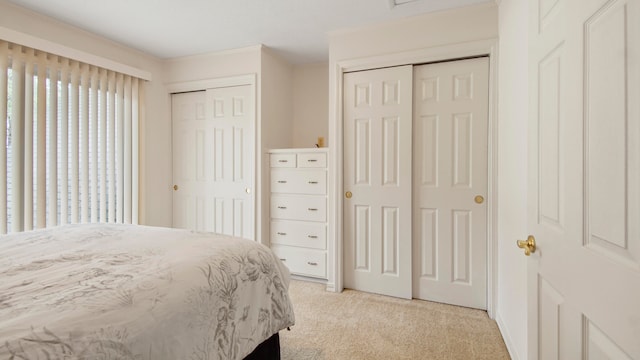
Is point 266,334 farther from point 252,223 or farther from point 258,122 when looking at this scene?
point 258,122

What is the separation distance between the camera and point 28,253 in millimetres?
1289

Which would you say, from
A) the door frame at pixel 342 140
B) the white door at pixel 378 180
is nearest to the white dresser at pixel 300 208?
the door frame at pixel 342 140

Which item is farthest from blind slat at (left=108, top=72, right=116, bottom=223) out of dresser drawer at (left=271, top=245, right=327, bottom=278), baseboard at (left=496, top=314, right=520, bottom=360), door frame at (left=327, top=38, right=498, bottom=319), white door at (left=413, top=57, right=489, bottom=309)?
baseboard at (left=496, top=314, right=520, bottom=360)

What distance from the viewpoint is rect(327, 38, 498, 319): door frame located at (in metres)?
2.29

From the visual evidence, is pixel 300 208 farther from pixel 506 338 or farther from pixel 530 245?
pixel 530 245

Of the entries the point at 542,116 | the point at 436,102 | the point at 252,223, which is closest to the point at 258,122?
the point at 252,223

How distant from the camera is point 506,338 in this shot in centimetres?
194

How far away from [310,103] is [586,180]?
310 centimetres

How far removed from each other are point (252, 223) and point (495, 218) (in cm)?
227

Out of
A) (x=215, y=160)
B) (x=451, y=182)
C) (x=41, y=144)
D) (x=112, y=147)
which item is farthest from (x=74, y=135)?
(x=451, y=182)

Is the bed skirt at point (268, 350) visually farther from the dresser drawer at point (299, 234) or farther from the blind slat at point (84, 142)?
the blind slat at point (84, 142)

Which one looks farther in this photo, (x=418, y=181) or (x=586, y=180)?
(x=418, y=181)

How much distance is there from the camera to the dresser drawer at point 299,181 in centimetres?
294

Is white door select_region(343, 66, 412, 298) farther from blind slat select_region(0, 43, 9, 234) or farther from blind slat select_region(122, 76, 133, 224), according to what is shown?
blind slat select_region(0, 43, 9, 234)
